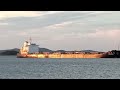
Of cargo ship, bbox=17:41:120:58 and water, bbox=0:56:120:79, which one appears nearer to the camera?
water, bbox=0:56:120:79

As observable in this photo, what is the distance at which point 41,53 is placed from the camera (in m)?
98.4

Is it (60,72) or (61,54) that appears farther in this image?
(61,54)

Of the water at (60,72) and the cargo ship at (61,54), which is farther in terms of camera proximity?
the cargo ship at (61,54)
